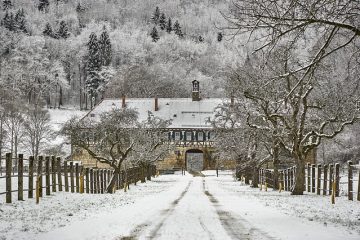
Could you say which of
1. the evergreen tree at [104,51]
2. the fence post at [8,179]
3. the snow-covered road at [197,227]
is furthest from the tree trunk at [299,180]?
the evergreen tree at [104,51]

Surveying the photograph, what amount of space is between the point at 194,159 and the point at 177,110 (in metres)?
9.22

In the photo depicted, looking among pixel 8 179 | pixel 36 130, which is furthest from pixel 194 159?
pixel 8 179

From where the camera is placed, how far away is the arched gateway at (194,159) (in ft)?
296

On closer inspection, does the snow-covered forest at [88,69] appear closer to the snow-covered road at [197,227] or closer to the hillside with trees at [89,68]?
the hillside with trees at [89,68]

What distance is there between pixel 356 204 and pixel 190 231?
423 inches

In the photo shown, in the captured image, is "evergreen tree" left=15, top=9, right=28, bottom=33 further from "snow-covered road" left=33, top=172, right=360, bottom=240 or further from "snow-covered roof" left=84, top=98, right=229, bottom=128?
"snow-covered road" left=33, top=172, right=360, bottom=240

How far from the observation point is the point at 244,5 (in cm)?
1085

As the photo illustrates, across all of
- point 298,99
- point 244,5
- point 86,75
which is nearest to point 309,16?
point 244,5

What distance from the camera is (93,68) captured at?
472 feet

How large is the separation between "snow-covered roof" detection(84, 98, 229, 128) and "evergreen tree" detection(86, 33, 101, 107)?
138 ft

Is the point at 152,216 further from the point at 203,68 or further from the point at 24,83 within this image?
the point at 203,68

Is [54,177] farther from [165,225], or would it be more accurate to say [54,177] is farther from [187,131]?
[187,131]

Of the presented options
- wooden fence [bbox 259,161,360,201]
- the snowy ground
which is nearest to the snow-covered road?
the snowy ground

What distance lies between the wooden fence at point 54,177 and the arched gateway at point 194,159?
4304 cm
